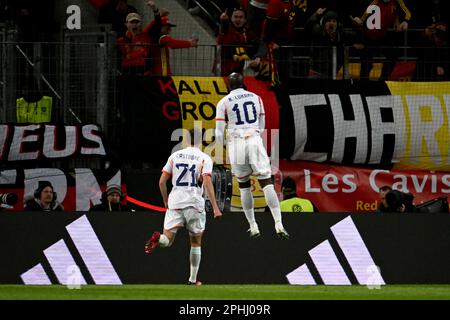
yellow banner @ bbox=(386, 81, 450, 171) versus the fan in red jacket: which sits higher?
the fan in red jacket

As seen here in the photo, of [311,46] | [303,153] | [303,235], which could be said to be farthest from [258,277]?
[311,46]

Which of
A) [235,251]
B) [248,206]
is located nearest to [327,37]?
[235,251]

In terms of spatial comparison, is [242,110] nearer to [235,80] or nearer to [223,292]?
[235,80]

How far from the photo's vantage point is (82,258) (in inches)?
731

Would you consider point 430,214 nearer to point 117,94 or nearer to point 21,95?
point 117,94

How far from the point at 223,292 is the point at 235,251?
3.07 metres

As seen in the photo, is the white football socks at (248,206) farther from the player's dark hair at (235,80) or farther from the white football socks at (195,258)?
the player's dark hair at (235,80)

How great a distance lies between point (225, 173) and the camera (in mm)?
19547

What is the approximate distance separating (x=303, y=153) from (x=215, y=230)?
7.58 feet

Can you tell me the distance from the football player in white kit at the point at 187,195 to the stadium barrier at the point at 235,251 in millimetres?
1378

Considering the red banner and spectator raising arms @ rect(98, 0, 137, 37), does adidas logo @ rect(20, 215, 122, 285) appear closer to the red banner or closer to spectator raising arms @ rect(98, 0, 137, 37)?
the red banner

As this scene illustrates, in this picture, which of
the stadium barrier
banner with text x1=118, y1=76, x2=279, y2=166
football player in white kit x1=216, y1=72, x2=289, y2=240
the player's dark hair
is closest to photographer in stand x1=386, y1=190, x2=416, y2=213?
the stadium barrier

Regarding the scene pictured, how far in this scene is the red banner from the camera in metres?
20.2

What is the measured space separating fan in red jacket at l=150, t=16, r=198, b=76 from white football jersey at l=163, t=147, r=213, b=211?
310 cm
